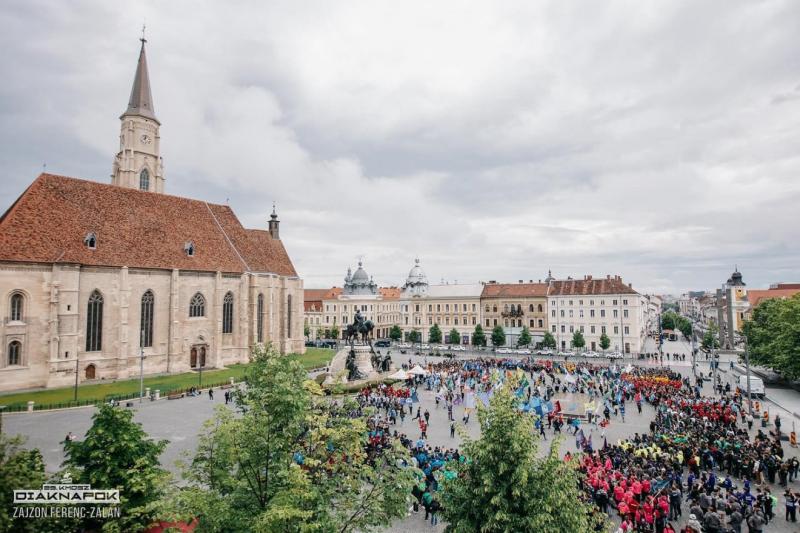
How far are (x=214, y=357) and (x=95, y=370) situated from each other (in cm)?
1120

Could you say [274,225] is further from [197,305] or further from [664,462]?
[664,462]

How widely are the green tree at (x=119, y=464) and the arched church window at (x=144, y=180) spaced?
56.2 meters

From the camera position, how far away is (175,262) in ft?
152

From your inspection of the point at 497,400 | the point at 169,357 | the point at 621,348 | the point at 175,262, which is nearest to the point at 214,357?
the point at 169,357

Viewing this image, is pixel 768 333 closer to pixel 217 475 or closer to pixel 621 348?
pixel 621 348

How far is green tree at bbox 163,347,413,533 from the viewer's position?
8641 millimetres

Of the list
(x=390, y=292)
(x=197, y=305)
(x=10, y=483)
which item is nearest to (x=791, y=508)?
(x=10, y=483)

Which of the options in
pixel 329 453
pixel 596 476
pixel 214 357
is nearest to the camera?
pixel 329 453

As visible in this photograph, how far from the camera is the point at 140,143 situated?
2377 inches

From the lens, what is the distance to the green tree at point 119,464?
12.6 metres

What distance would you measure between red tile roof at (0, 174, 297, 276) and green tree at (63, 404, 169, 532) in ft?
102

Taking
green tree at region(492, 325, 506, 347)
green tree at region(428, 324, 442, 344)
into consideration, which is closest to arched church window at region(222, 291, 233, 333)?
green tree at region(428, 324, 442, 344)

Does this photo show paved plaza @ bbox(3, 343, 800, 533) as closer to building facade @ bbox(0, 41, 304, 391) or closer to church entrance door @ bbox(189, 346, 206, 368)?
building facade @ bbox(0, 41, 304, 391)

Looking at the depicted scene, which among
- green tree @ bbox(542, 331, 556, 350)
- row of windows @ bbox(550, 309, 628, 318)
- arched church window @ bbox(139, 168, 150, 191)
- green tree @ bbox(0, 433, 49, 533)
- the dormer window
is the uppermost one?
arched church window @ bbox(139, 168, 150, 191)
